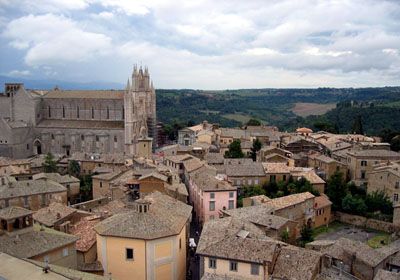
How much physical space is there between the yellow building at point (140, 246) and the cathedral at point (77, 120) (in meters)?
48.3

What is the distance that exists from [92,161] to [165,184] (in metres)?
21.2

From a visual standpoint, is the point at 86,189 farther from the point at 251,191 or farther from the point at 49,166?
the point at 251,191

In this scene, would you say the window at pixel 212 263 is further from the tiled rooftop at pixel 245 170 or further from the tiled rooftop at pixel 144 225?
the tiled rooftop at pixel 245 170

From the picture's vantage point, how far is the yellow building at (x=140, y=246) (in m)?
27.5

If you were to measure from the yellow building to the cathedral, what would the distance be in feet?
158

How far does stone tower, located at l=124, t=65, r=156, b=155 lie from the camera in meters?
A: 78.6

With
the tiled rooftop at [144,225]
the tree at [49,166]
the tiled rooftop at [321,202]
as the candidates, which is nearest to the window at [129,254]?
the tiled rooftop at [144,225]

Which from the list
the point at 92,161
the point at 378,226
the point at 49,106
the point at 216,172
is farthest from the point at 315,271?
the point at 49,106

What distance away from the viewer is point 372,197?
48688 mm

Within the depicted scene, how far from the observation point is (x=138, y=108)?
84.8 m

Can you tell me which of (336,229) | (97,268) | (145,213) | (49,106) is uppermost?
(49,106)

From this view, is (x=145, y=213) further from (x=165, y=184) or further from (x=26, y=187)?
(x=26, y=187)

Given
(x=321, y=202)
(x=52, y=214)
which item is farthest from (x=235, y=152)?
(x=52, y=214)

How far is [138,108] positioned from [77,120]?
12.2m
